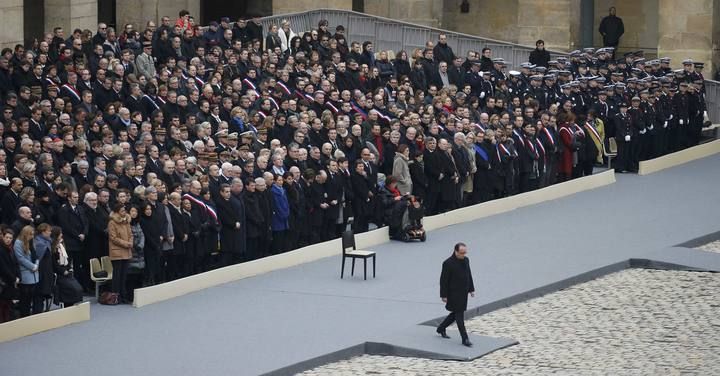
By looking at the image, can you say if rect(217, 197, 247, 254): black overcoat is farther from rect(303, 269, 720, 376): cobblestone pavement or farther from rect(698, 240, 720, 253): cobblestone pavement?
rect(698, 240, 720, 253): cobblestone pavement

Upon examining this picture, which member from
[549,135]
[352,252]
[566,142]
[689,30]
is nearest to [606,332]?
[352,252]

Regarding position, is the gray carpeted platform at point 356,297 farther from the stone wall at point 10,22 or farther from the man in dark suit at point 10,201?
the stone wall at point 10,22

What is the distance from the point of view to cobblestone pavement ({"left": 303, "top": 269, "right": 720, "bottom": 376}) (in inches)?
824

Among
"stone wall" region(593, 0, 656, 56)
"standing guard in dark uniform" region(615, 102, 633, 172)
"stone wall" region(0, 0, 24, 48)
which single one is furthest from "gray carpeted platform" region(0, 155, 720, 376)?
"stone wall" region(593, 0, 656, 56)

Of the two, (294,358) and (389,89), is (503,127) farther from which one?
(294,358)

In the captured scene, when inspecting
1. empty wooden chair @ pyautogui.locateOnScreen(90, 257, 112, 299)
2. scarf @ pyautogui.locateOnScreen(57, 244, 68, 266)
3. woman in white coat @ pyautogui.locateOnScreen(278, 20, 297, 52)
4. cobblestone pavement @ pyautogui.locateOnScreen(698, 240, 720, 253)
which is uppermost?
woman in white coat @ pyautogui.locateOnScreen(278, 20, 297, 52)

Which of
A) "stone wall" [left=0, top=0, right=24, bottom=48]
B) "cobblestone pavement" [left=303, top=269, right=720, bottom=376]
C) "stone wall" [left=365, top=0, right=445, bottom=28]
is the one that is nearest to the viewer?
"cobblestone pavement" [left=303, top=269, right=720, bottom=376]

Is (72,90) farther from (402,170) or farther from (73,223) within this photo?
(402,170)

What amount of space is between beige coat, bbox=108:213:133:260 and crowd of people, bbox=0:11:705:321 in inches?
1.1

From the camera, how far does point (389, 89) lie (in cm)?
3450

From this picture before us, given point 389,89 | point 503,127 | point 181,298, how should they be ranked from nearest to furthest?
point 181,298 → point 503,127 → point 389,89

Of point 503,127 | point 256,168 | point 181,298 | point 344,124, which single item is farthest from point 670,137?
→ point 181,298

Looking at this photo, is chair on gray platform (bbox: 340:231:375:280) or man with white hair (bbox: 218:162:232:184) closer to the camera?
chair on gray platform (bbox: 340:231:375:280)

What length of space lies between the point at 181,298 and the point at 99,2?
23.8 metres
